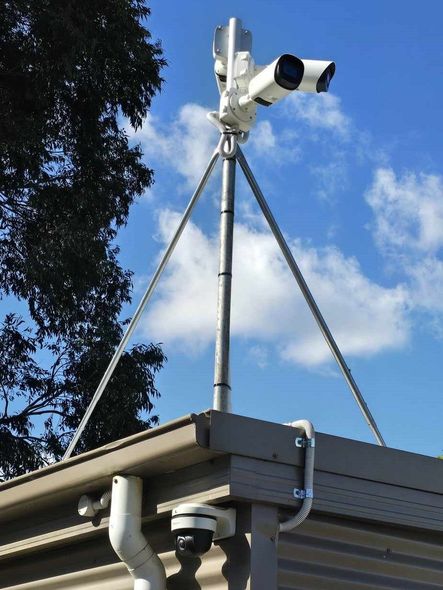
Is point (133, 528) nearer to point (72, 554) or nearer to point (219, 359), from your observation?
point (72, 554)

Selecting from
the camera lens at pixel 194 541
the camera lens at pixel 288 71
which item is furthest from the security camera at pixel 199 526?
the camera lens at pixel 288 71

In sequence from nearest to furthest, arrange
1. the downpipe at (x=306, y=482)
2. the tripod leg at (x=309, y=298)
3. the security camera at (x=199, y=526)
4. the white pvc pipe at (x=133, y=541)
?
1. the security camera at (x=199, y=526)
2. the downpipe at (x=306, y=482)
3. the white pvc pipe at (x=133, y=541)
4. the tripod leg at (x=309, y=298)

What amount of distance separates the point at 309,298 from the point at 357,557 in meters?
1.23

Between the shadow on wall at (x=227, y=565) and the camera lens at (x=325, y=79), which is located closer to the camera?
the shadow on wall at (x=227, y=565)

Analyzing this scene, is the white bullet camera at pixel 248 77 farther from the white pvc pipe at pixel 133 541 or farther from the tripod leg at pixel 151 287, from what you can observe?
the white pvc pipe at pixel 133 541

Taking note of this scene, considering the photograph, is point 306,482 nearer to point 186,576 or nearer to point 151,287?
point 186,576

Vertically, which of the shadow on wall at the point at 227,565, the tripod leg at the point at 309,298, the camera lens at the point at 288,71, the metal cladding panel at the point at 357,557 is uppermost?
the camera lens at the point at 288,71

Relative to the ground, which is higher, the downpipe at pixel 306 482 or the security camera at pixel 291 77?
the security camera at pixel 291 77

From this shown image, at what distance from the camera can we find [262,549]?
299 cm

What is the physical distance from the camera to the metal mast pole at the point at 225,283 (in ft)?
13.4

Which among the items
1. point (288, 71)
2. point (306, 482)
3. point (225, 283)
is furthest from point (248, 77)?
point (306, 482)

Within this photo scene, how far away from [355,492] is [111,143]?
43.6ft

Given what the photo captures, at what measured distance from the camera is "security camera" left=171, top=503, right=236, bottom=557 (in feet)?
9.73

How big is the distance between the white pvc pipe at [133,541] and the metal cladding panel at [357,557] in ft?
1.42
